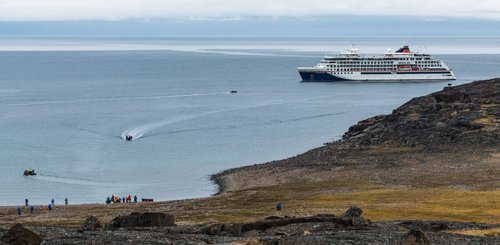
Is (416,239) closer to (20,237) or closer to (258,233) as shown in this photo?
(258,233)

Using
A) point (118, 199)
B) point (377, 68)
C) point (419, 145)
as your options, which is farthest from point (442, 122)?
point (377, 68)

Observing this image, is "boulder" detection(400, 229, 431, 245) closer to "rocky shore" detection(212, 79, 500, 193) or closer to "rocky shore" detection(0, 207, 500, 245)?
"rocky shore" detection(0, 207, 500, 245)

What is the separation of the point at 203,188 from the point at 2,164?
70.2 ft

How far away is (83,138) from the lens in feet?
318

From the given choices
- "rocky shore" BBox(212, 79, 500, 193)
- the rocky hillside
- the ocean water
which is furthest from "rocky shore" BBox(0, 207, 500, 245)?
the rocky hillside

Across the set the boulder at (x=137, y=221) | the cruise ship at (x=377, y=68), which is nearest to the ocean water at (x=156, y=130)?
the cruise ship at (x=377, y=68)

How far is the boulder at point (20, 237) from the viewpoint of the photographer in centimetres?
2586

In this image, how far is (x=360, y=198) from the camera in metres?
53.3

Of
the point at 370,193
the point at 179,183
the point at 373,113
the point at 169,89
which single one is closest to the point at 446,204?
the point at 370,193

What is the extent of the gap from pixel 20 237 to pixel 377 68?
17330 cm

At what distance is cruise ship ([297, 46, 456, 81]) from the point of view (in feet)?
632

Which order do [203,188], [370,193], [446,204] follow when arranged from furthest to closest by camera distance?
[203,188]
[370,193]
[446,204]

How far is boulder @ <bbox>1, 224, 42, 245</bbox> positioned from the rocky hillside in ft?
176

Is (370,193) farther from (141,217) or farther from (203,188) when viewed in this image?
(141,217)
